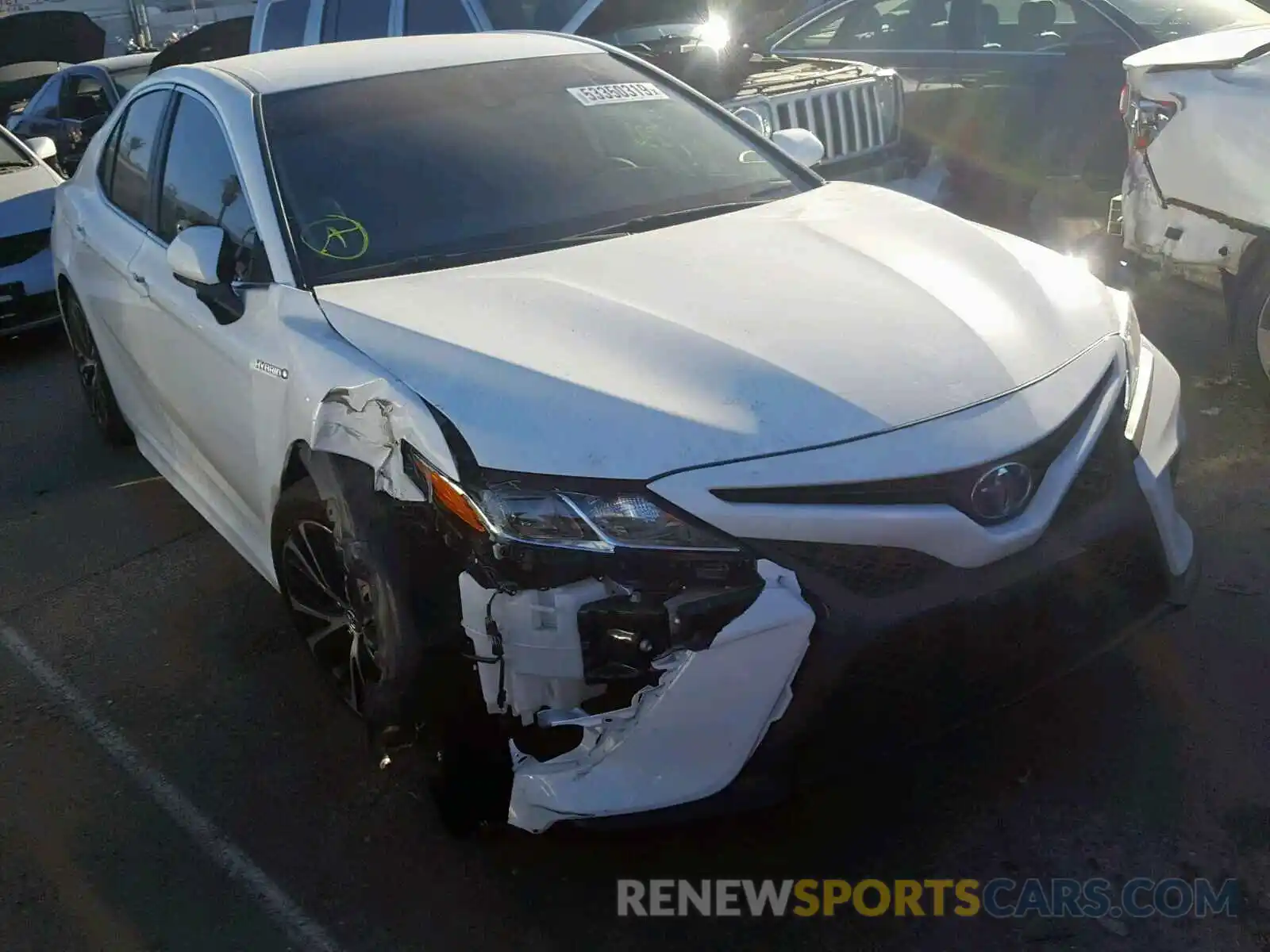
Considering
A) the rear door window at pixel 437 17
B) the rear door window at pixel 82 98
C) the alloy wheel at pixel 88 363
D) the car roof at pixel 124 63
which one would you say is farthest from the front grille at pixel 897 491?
the car roof at pixel 124 63

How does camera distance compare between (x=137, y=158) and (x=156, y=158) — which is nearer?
(x=156, y=158)

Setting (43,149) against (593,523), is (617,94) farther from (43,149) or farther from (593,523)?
(43,149)

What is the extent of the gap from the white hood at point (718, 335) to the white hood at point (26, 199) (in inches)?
213

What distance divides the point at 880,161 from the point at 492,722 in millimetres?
5451

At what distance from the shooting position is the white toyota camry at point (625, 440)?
94.5 inches

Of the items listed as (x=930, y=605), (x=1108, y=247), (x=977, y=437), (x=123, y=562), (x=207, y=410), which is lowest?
(x=123, y=562)

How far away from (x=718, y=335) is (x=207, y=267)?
4.72ft

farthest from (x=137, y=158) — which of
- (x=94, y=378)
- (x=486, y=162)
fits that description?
(x=486, y=162)

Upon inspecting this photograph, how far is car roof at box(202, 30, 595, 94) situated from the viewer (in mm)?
3938

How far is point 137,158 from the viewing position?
182 inches

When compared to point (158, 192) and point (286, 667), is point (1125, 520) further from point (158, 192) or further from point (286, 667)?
point (158, 192)

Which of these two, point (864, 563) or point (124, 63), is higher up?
point (864, 563)

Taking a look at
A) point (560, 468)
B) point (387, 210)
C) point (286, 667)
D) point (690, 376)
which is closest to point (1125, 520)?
point (690, 376)

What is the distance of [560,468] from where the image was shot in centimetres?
245
